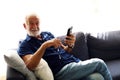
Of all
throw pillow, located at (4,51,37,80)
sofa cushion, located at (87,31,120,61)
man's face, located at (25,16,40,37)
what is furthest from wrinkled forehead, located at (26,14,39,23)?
sofa cushion, located at (87,31,120,61)

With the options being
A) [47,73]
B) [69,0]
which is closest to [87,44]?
[69,0]

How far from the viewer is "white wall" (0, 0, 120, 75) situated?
2.84 m

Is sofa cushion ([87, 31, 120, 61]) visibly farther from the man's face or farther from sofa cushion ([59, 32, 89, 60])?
the man's face

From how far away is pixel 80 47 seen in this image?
8.64 ft

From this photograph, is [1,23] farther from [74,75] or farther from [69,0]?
[74,75]

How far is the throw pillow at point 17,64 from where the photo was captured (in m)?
1.98

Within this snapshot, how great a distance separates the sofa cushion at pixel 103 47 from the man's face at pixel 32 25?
2.80ft

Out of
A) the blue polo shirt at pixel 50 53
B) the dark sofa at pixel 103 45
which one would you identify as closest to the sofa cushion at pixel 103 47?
the dark sofa at pixel 103 45

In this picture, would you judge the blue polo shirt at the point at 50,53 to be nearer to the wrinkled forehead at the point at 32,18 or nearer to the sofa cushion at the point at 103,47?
the wrinkled forehead at the point at 32,18

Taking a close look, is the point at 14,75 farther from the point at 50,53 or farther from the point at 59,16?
the point at 59,16

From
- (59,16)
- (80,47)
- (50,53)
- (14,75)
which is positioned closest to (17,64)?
(14,75)

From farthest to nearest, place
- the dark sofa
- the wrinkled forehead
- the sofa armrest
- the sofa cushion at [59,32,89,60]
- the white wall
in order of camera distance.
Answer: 1. the white wall
2. the dark sofa
3. the sofa cushion at [59,32,89,60]
4. the wrinkled forehead
5. the sofa armrest

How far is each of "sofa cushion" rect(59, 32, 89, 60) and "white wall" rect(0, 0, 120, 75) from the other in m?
0.35

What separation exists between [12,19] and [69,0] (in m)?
0.80
